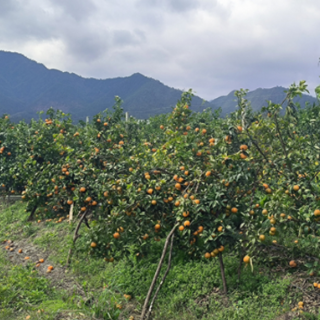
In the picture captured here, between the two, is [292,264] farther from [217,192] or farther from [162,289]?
[162,289]

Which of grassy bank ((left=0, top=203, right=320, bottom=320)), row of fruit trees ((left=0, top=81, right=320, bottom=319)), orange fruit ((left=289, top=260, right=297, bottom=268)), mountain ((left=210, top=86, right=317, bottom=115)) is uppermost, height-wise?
mountain ((left=210, top=86, right=317, bottom=115))

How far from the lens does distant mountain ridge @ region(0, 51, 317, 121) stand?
110 m

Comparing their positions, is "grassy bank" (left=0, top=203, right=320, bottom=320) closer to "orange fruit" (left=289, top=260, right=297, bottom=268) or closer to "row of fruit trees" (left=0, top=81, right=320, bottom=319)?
"orange fruit" (left=289, top=260, right=297, bottom=268)

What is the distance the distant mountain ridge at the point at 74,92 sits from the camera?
110m

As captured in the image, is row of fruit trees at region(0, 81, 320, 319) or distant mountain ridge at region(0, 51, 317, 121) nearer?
row of fruit trees at region(0, 81, 320, 319)

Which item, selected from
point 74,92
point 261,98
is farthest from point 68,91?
point 261,98

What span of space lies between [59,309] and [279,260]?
2693mm

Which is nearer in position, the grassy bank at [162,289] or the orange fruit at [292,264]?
the grassy bank at [162,289]

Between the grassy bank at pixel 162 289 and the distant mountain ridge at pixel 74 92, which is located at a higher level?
the distant mountain ridge at pixel 74 92

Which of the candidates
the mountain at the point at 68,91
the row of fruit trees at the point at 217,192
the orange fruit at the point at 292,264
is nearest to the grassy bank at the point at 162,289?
the orange fruit at the point at 292,264

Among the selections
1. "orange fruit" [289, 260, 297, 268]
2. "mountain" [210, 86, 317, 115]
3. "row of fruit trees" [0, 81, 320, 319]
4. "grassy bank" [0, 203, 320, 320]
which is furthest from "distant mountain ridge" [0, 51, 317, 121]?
"orange fruit" [289, 260, 297, 268]

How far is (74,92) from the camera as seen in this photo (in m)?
130

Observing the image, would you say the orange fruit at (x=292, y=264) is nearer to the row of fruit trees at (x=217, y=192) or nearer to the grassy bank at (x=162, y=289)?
the grassy bank at (x=162, y=289)

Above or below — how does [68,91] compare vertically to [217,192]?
above
